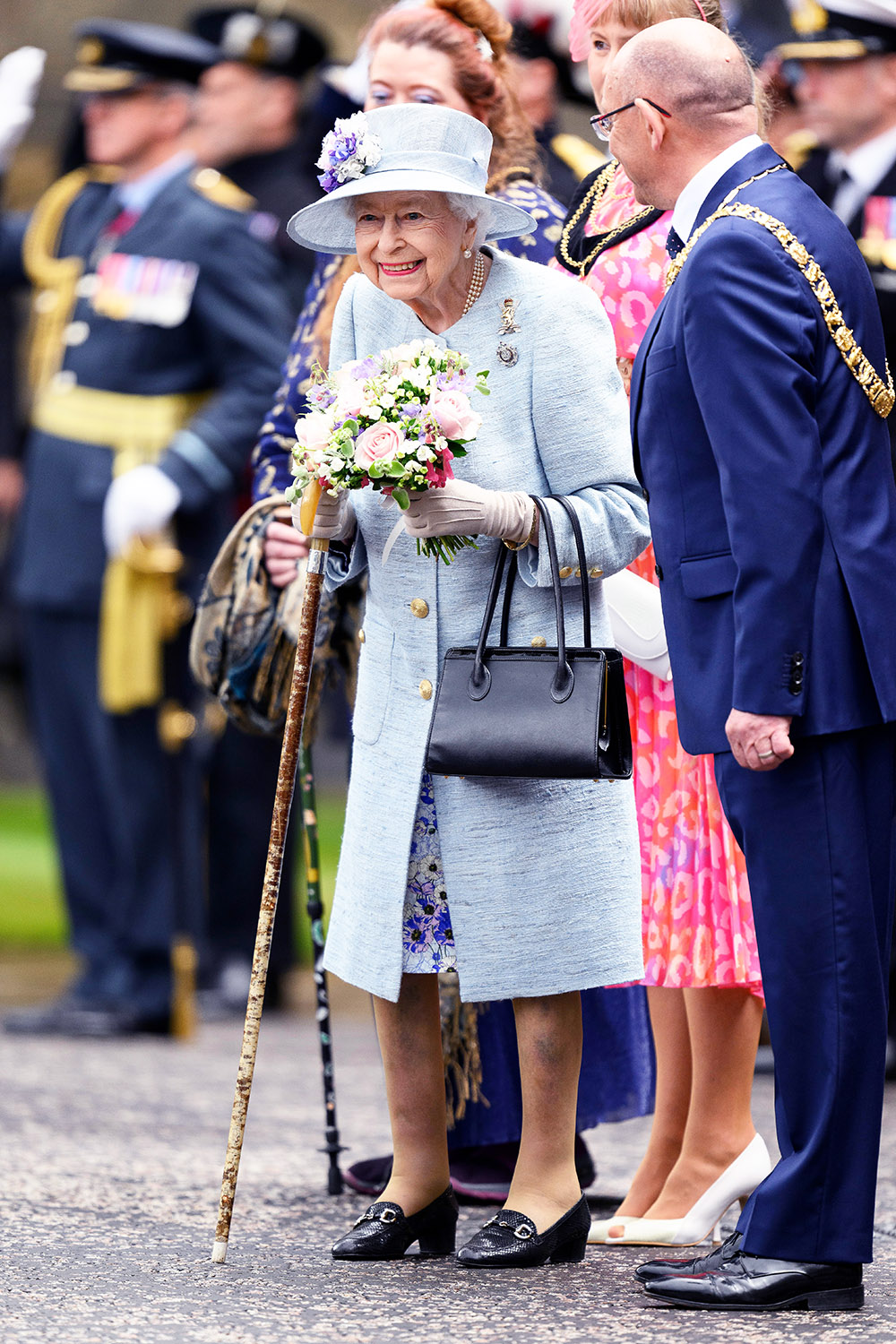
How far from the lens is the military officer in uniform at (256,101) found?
7605mm

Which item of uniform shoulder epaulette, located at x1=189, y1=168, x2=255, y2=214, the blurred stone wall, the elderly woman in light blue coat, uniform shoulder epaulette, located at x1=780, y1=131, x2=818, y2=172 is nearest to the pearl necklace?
the elderly woman in light blue coat

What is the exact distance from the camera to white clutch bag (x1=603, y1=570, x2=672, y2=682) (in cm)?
364

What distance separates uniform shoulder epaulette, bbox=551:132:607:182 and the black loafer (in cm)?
232

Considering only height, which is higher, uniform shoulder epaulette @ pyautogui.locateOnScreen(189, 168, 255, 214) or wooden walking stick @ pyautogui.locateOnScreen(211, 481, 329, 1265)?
uniform shoulder epaulette @ pyautogui.locateOnScreen(189, 168, 255, 214)

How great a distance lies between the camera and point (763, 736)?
298 centimetres

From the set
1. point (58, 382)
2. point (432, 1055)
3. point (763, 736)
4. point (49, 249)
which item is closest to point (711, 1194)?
point (432, 1055)

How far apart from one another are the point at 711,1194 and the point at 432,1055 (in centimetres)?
51

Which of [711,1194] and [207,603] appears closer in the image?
[711,1194]

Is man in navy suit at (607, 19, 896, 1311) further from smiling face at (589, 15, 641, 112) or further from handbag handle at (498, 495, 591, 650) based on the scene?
smiling face at (589, 15, 641, 112)

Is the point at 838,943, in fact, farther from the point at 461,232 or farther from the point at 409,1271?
the point at 461,232

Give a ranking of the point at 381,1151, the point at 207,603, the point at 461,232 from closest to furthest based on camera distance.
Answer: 1. the point at 461,232
2. the point at 207,603
3. the point at 381,1151

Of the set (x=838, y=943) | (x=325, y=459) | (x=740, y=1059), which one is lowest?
(x=740, y=1059)

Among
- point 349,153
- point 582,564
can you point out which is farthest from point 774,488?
point 349,153

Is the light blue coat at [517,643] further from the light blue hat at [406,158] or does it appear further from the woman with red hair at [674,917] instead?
the woman with red hair at [674,917]
